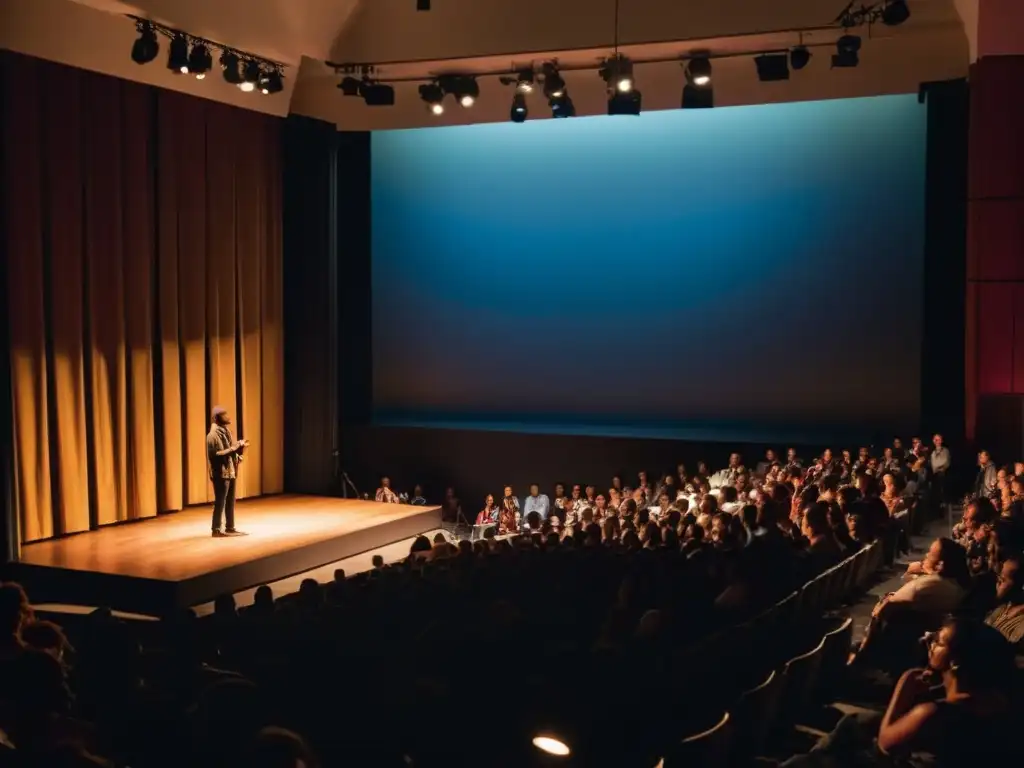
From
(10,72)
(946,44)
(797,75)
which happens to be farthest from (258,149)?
(946,44)

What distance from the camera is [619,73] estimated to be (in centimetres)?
1107

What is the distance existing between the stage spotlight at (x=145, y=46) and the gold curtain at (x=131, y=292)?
0.87 meters

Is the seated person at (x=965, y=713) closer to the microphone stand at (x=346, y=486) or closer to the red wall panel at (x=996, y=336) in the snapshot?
the red wall panel at (x=996, y=336)

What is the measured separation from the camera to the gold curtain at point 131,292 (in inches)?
403

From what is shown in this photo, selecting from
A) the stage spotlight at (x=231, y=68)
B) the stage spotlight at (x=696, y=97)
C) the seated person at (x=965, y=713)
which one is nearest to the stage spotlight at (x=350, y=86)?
the stage spotlight at (x=231, y=68)

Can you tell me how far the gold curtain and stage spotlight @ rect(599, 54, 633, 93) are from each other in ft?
14.6

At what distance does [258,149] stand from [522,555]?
8.60 meters

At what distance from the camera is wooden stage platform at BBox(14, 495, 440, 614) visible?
8.78m

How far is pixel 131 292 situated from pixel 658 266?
21.6 feet

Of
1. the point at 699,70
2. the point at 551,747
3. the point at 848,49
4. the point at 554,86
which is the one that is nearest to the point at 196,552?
the point at 554,86

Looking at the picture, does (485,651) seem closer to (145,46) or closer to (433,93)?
(145,46)

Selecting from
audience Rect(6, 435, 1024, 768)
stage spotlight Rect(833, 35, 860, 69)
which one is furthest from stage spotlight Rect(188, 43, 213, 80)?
stage spotlight Rect(833, 35, 860, 69)

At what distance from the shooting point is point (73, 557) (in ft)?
31.4

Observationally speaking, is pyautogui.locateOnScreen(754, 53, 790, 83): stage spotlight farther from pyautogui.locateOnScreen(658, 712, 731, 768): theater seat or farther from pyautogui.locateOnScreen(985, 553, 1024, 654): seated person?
pyautogui.locateOnScreen(658, 712, 731, 768): theater seat
